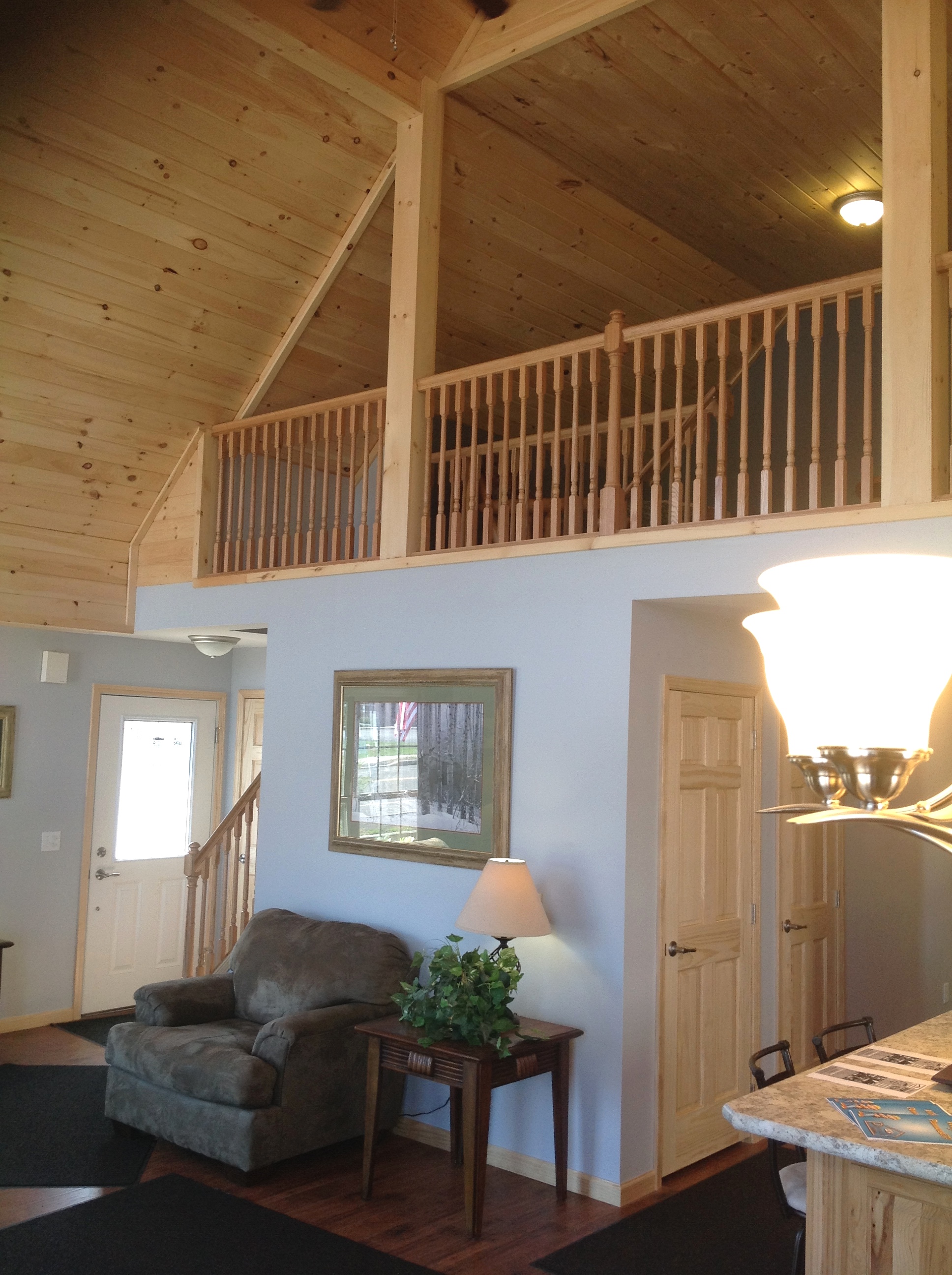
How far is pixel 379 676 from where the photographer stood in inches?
201

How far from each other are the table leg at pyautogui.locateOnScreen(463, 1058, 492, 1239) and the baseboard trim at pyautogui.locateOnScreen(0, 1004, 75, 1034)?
3558 millimetres

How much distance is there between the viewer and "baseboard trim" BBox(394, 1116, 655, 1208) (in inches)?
160

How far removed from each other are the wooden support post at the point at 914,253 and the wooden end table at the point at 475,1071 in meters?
2.32

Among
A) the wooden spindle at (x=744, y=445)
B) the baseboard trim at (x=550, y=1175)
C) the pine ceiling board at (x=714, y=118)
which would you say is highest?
the pine ceiling board at (x=714, y=118)

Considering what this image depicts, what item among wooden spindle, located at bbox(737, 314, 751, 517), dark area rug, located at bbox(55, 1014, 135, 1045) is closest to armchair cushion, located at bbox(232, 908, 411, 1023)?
dark area rug, located at bbox(55, 1014, 135, 1045)

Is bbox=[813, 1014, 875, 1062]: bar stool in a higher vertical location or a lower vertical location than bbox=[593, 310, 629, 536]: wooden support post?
lower

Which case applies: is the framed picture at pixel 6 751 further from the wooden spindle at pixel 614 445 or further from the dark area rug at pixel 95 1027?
the wooden spindle at pixel 614 445

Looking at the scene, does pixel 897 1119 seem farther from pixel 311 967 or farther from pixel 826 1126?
pixel 311 967

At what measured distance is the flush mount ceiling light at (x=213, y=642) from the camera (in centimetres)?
632

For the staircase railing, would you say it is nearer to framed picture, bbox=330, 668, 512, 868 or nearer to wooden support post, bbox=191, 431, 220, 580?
framed picture, bbox=330, 668, 512, 868

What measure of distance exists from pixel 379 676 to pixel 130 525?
7.33 feet

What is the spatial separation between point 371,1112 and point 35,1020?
3115mm

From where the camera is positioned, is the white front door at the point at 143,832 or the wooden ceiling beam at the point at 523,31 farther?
the white front door at the point at 143,832

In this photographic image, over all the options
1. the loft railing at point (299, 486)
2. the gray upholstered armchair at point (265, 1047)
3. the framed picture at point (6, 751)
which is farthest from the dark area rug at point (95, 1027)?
the loft railing at point (299, 486)
